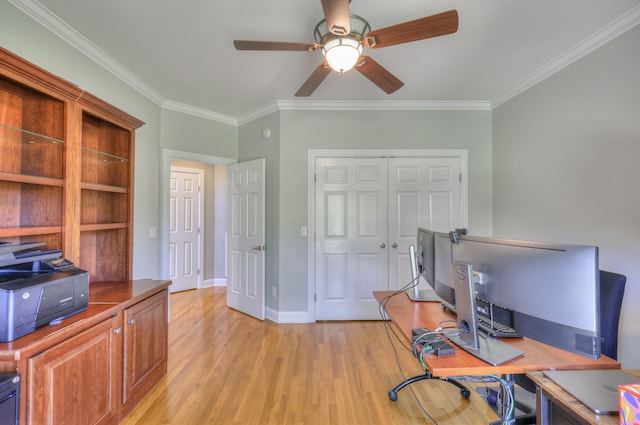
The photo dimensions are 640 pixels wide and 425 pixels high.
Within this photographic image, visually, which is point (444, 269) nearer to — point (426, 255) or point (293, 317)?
point (426, 255)

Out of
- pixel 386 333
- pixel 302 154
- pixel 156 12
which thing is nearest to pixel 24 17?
pixel 156 12

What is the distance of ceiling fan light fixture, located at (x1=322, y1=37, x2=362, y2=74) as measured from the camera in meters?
1.59

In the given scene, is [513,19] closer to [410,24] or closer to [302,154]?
[410,24]

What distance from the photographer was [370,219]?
3.33m

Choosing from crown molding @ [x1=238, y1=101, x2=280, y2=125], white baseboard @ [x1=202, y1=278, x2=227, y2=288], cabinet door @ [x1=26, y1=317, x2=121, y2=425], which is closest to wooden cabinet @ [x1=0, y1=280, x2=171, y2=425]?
cabinet door @ [x1=26, y1=317, x2=121, y2=425]

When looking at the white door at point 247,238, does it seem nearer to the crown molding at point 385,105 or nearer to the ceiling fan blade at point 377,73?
the crown molding at point 385,105

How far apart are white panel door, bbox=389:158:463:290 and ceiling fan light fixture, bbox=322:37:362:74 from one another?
182 cm

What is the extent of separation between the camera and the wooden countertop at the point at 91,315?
112 centimetres

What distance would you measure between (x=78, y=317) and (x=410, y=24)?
7.55ft

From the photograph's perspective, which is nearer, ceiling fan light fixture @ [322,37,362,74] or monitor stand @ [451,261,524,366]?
monitor stand @ [451,261,524,366]

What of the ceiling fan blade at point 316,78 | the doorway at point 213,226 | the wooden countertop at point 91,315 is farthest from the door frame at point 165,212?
the ceiling fan blade at point 316,78

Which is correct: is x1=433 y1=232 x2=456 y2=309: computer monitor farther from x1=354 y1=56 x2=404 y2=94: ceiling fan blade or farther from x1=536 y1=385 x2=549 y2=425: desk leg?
x1=354 y1=56 x2=404 y2=94: ceiling fan blade

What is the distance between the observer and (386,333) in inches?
118

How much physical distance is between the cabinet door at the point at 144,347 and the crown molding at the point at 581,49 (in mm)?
3731
